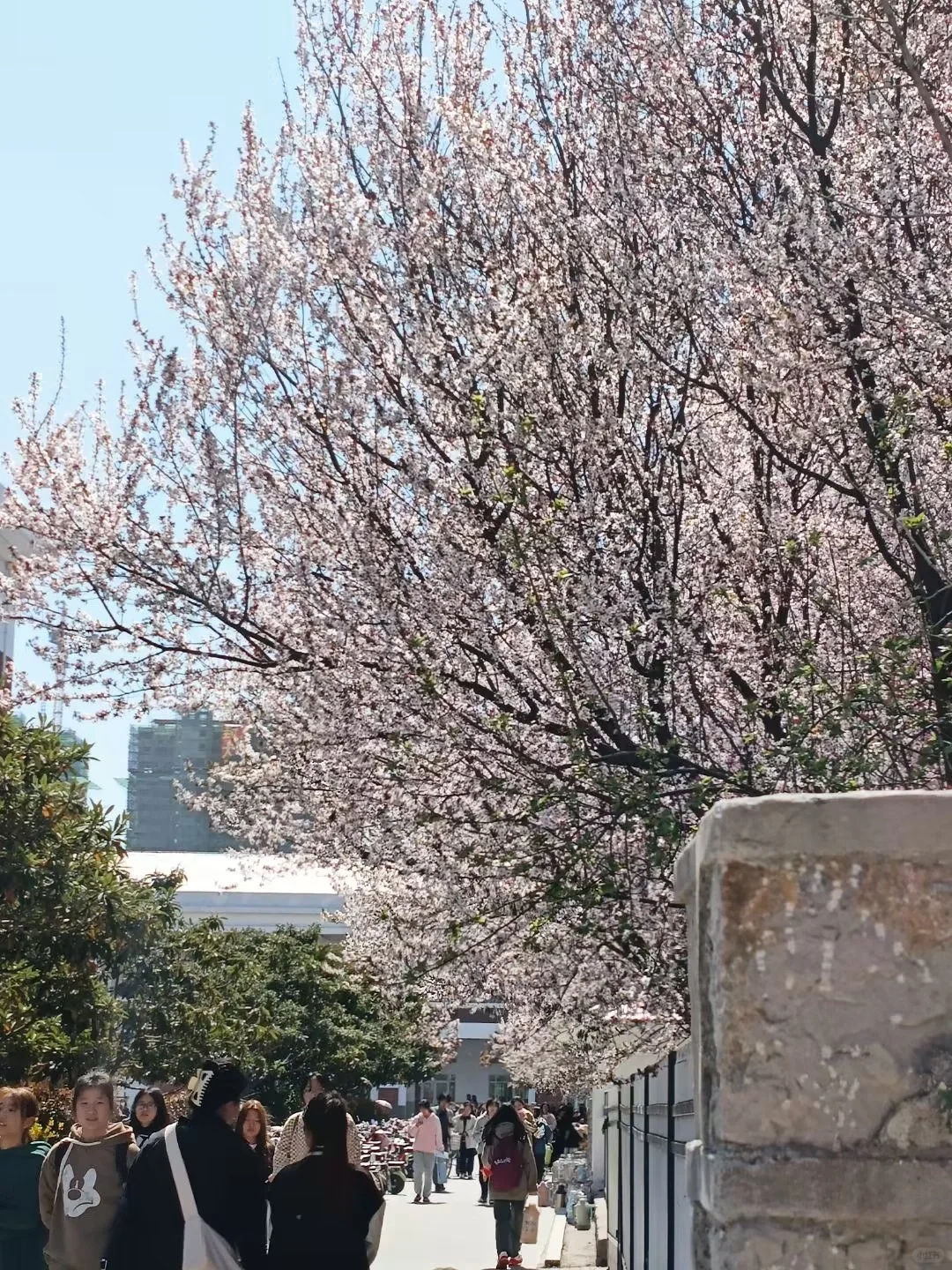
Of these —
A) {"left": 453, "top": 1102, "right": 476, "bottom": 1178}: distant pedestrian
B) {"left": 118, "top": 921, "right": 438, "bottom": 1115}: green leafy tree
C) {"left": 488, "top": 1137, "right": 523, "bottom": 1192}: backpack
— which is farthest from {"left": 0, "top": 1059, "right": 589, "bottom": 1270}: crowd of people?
{"left": 453, "top": 1102, "right": 476, "bottom": 1178}: distant pedestrian

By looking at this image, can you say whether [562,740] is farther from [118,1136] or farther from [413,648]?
[118,1136]

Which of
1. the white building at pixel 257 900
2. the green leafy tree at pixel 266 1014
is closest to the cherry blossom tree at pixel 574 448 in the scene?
the green leafy tree at pixel 266 1014

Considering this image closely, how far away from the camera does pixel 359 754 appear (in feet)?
31.7

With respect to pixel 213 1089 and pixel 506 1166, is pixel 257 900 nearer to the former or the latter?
pixel 506 1166

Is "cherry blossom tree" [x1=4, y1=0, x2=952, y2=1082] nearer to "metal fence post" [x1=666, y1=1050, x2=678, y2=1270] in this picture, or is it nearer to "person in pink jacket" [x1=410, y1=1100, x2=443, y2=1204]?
"metal fence post" [x1=666, y1=1050, x2=678, y2=1270]

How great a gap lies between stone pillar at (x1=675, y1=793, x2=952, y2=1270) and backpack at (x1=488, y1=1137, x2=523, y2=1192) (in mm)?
13440

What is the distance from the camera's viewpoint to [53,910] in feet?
53.7

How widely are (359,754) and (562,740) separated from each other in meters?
1.31

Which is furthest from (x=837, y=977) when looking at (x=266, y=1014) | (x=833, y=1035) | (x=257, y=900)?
(x=257, y=900)

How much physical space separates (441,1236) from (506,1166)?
732cm

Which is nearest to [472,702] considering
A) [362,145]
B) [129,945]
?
[362,145]

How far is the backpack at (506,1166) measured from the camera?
1616 cm

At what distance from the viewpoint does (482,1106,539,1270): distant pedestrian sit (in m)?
16.2

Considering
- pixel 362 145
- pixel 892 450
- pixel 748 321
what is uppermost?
pixel 362 145
